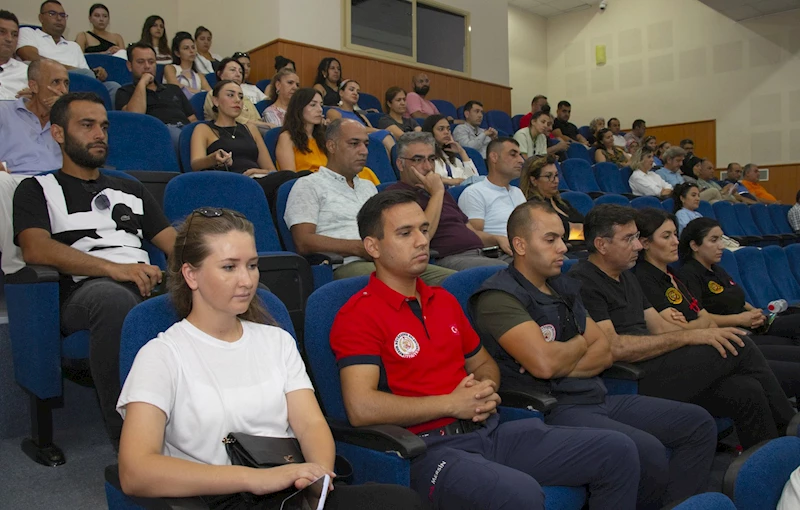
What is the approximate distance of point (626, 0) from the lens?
11.0 m

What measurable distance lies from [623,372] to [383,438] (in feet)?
3.44

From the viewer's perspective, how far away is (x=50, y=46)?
461 centimetres

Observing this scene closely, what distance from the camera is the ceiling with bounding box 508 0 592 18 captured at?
11.3 metres

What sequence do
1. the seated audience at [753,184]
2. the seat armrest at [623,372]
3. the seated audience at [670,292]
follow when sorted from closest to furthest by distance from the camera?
1. the seat armrest at [623,372]
2. the seated audience at [670,292]
3. the seated audience at [753,184]

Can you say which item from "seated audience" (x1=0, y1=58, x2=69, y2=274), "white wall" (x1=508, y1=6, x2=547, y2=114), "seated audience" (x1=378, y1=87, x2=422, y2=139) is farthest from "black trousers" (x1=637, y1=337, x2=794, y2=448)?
"white wall" (x1=508, y1=6, x2=547, y2=114)

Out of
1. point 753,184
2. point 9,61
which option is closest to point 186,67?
point 9,61

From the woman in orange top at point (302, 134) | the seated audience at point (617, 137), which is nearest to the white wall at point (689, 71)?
the seated audience at point (617, 137)

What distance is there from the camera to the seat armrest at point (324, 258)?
246 cm

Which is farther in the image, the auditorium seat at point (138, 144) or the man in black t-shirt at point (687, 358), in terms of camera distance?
the auditorium seat at point (138, 144)

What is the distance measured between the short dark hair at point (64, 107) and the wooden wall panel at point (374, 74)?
4.57 m

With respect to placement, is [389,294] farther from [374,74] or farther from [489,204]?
[374,74]

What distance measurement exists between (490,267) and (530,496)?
942 millimetres

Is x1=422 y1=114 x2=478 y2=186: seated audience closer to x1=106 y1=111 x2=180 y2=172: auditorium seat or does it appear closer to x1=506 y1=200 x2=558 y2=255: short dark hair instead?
x1=106 y1=111 x2=180 y2=172: auditorium seat

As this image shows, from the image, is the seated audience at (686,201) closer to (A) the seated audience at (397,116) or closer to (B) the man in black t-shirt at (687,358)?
(A) the seated audience at (397,116)
